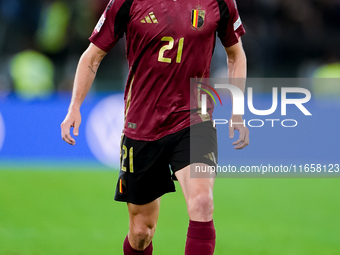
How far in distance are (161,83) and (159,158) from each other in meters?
0.47

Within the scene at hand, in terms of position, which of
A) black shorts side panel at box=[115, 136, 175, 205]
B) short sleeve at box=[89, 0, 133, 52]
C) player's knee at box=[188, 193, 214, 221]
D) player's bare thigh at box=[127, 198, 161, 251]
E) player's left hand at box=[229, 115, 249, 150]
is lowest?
player's bare thigh at box=[127, 198, 161, 251]

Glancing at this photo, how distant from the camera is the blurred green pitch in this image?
5.41 meters

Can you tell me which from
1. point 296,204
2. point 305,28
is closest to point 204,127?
point 296,204

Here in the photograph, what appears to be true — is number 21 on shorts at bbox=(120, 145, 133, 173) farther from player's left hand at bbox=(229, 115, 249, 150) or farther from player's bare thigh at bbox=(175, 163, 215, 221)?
player's left hand at bbox=(229, 115, 249, 150)

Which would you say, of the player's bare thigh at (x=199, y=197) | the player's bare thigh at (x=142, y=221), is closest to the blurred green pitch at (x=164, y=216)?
the player's bare thigh at (x=142, y=221)

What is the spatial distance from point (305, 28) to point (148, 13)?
7563 mm

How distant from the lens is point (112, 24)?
394cm

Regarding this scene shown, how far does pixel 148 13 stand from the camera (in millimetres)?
3855

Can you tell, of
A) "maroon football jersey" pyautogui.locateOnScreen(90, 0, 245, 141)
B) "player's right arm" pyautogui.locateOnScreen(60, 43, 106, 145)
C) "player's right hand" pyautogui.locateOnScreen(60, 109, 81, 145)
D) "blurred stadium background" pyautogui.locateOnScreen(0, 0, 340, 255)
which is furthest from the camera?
"blurred stadium background" pyautogui.locateOnScreen(0, 0, 340, 255)

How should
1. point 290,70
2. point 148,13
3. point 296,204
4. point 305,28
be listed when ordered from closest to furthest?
point 148,13, point 296,204, point 290,70, point 305,28

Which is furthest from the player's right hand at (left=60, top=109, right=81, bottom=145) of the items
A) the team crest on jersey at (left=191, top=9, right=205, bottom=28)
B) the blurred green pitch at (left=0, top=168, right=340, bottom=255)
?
the blurred green pitch at (left=0, top=168, right=340, bottom=255)

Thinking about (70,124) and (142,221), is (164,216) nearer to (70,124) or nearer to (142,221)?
(142,221)

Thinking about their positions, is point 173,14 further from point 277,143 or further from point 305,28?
point 305,28

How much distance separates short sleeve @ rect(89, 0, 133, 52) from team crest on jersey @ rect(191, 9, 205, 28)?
0.40m
